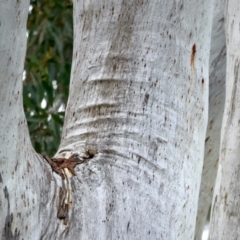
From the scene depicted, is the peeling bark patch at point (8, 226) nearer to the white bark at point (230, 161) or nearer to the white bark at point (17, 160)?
the white bark at point (17, 160)

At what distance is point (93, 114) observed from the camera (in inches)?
46.3

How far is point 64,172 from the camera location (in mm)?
1085

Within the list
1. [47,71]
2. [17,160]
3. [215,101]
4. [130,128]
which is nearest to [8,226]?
[17,160]

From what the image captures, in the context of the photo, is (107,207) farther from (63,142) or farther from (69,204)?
(63,142)

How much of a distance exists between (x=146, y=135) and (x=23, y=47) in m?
0.35

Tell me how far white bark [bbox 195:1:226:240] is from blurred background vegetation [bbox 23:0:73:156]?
1247mm

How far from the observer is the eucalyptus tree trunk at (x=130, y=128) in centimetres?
105

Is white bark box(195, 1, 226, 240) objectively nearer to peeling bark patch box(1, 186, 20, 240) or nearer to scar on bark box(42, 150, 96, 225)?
scar on bark box(42, 150, 96, 225)

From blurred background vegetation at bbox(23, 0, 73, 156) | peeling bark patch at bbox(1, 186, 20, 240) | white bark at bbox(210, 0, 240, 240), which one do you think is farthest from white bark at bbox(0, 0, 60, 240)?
blurred background vegetation at bbox(23, 0, 73, 156)

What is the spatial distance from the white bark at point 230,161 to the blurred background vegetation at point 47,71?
1800 millimetres

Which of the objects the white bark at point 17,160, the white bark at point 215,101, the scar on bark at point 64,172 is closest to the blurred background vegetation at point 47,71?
the white bark at point 215,101

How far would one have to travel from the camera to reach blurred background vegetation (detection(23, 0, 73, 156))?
3150 mm

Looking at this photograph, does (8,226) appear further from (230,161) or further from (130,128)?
(230,161)

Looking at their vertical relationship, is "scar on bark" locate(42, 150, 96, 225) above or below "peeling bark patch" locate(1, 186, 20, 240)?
above
